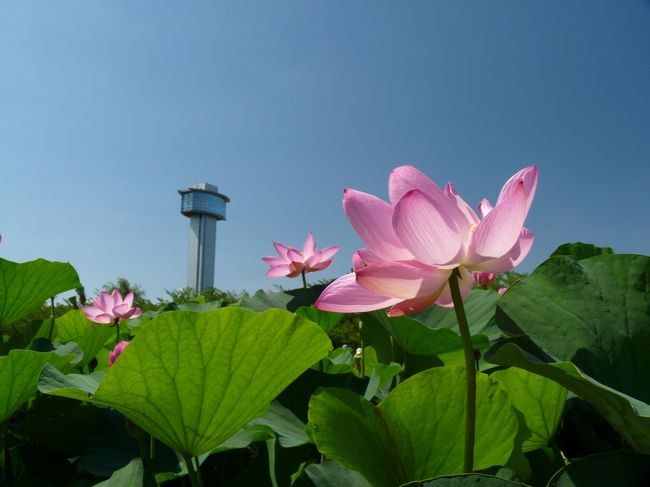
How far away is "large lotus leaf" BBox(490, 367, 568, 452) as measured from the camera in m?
0.67

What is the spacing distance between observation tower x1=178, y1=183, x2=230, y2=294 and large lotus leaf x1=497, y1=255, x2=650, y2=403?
142ft

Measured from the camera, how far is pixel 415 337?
1.01 metres

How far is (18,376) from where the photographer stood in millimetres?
830

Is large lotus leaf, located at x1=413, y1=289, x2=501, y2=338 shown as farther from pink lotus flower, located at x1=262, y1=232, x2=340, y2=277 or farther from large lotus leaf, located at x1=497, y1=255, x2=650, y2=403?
pink lotus flower, located at x1=262, y1=232, x2=340, y2=277

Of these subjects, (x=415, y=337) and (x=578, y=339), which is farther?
(x=415, y=337)

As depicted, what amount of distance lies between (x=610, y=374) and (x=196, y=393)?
17.8 inches

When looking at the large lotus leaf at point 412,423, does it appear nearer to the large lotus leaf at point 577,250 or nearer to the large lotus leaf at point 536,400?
the large lotus leaf at point 536,400

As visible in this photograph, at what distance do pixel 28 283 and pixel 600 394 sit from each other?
1531 mm

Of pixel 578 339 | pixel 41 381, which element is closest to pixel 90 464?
pixel 41 381

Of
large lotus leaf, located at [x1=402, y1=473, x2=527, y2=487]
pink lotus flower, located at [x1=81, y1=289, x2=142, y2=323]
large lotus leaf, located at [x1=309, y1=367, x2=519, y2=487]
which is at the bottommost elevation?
large lotus leaf, located at [x1=402, y1=473, x2=527, y2=487]

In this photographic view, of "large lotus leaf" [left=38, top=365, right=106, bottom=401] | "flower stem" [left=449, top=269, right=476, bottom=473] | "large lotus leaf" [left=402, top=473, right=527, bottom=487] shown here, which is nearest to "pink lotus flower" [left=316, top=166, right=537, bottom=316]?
"flower stem" [left=449, top=269, right=476, bottom=473]

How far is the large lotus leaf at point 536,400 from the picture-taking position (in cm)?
67

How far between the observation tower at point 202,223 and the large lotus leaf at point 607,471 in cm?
4355

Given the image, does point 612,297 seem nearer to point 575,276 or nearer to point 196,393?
point 575,276
